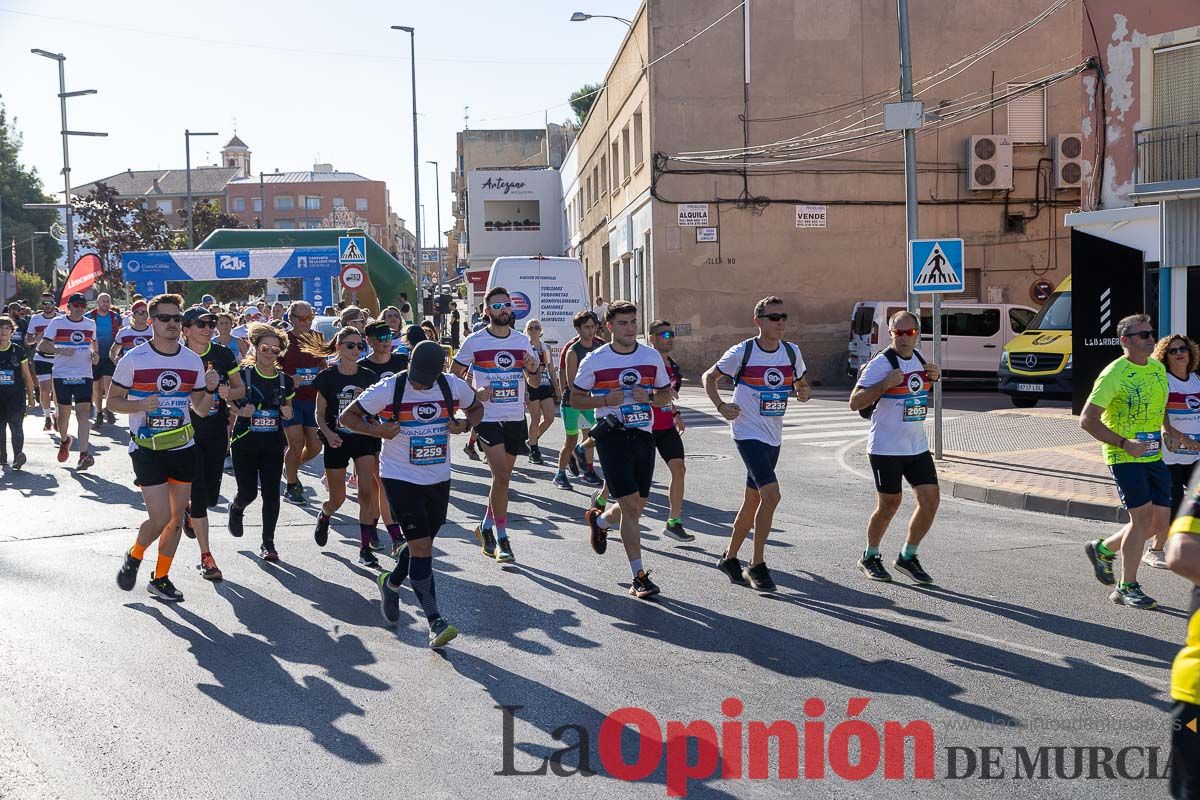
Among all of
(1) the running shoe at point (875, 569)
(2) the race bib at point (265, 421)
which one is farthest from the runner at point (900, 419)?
(2) the race bib at point (265, 421)

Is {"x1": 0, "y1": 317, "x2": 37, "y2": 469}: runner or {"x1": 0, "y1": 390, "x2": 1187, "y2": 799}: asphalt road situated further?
{"x1": 0, "y1": 317, "x2": 37, "y2": 469}: runner

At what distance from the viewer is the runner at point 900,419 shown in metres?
7.82

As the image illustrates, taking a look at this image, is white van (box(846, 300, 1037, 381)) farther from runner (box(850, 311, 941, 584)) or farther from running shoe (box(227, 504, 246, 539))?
running shoe (box(227, 504, 246, 539))

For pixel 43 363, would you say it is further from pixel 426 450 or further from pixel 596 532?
pixel 426 450

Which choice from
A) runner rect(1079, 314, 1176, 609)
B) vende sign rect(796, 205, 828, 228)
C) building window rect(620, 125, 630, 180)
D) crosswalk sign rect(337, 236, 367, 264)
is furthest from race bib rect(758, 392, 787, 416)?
building window rect(620, 125, 630, 180)

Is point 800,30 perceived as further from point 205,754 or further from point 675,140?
point 205,754

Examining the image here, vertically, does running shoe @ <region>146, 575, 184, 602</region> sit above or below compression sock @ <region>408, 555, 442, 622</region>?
below

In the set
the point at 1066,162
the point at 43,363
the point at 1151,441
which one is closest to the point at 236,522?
the point at 1151,441

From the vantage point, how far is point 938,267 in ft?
44.4

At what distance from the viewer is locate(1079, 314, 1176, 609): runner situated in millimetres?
7250

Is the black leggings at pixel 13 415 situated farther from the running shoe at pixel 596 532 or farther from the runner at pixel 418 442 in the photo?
the runner at pixel 418 442

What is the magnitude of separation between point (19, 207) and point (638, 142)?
198ft

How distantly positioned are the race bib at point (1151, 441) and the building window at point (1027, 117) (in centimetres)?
2452

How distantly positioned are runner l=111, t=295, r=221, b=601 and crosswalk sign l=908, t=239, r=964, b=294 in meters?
8.56
